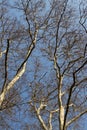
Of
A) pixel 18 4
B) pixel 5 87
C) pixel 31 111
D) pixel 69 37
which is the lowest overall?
pixel 31 111

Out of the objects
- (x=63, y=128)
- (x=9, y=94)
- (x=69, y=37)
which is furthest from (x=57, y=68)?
(x=63, y=128)

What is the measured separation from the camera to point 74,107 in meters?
14.9

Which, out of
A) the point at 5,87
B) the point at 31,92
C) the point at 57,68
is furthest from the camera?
the point at 31,92

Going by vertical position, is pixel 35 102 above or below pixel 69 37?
below

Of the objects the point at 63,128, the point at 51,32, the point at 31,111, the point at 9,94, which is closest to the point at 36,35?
the point at 51,32

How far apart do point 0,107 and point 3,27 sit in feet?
15.3

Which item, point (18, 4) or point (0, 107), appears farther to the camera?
point (18, 4)

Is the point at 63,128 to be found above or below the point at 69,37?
below

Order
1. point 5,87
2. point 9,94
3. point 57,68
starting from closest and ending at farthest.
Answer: point 5,87 < point 57,68 < point 9,94

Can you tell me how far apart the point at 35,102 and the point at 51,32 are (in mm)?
2942

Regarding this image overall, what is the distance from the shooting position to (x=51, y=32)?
14.1 metres

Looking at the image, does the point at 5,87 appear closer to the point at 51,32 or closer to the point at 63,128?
the point at 63,128

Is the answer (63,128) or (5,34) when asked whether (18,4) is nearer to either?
(5,34)

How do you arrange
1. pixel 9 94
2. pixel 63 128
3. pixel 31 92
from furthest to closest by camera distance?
pixel 31 92
pixel 9 94
pixel 63 128
